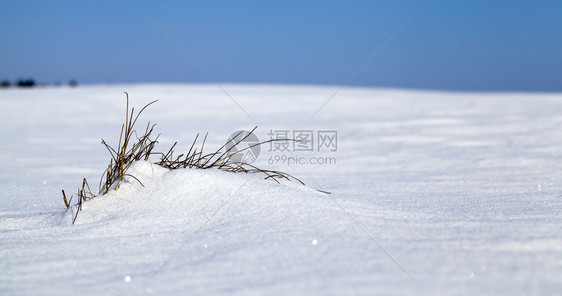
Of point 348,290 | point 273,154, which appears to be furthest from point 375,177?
point 348,290

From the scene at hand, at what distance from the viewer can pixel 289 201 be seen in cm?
149

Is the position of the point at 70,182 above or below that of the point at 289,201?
below

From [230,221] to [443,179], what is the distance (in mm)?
1550

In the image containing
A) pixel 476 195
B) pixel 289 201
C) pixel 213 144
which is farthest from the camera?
pixel 213 144

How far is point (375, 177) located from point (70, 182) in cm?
175

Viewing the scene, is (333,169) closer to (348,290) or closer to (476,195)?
(476,195)

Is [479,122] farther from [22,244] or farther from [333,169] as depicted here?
[22,244]

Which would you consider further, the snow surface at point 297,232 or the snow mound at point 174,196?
the snow mound at point 174,196

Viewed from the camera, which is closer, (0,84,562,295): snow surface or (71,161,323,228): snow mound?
(0,84,562,295): snow surface

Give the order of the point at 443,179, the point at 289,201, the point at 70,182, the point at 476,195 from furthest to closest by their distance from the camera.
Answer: the point at 70,182 < the point at 443,179 < the point at 476,195 < the point at 289,201

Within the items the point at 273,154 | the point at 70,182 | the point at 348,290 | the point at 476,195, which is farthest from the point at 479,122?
the point at 348,290

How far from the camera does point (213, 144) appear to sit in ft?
14.0

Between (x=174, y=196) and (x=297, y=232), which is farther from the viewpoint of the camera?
(x=174, y=196)

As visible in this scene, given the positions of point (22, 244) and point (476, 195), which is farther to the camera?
point (476, 195)
